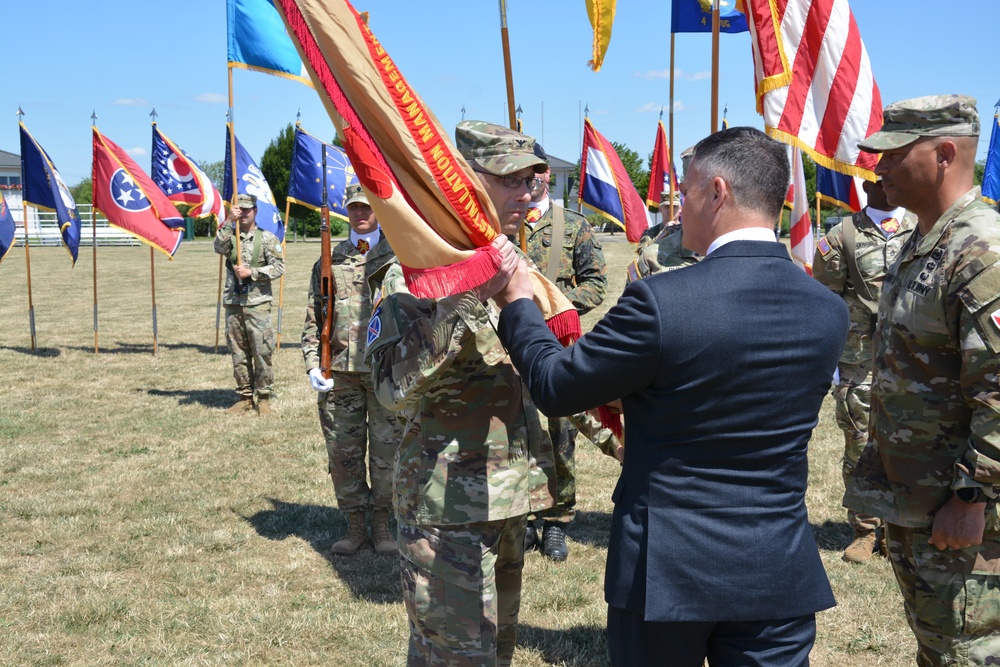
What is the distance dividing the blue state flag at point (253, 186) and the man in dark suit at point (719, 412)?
11526 millimetres

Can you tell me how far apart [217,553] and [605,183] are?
8.42m

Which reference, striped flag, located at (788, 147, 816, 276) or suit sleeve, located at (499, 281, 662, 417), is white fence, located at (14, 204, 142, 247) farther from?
suit sleeve, located at (499, 281, 662, 417)

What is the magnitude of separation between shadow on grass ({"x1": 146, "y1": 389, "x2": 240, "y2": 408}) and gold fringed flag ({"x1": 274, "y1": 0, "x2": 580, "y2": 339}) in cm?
871

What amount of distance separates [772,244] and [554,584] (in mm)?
3591

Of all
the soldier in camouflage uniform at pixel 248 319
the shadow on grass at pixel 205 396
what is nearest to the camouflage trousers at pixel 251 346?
the soldier in camouflage uniform at pixel 248 319

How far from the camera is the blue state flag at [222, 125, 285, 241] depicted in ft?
43.3

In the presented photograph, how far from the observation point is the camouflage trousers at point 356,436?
19.1ft

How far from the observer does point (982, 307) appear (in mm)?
2664

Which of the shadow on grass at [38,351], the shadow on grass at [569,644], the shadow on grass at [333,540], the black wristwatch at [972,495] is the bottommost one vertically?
the shadow on grass at [569,644]

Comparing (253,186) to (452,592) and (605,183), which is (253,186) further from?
(452,592)

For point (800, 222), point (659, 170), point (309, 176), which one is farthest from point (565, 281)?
point (309, 176)

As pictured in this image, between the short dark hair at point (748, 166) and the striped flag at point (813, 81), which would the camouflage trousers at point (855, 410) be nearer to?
the striped flag at point (813, 81)

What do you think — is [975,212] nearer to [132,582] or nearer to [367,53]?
[367,53]

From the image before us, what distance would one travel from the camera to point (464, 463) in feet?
9.37
